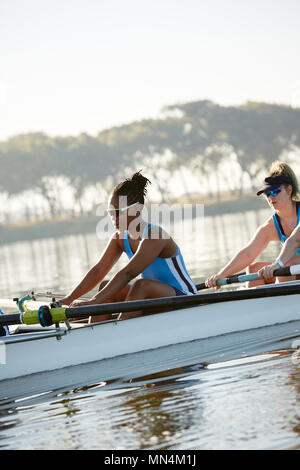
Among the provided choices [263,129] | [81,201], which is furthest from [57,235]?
[263,129]

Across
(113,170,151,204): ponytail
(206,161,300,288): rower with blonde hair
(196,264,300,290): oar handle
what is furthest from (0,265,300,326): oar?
(113,170,151,204): ponytail

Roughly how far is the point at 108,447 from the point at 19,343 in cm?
223

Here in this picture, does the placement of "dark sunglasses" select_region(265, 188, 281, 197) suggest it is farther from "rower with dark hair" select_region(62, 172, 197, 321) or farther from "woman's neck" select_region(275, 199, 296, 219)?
"rower with dark hair" select_region(62, 172, 197, 321)

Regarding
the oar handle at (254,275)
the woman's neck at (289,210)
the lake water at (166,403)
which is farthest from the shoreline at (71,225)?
the lake water at (166,403)

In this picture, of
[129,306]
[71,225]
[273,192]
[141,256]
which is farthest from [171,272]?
[71,225]

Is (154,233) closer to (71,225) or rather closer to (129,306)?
(129,306)

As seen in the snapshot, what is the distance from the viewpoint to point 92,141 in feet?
233

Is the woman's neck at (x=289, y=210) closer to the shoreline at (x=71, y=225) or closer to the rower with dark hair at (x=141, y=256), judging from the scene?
the rower with dark hair at (x=141, y=256)

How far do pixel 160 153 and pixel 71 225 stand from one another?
1133 cm

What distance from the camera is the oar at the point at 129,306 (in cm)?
630

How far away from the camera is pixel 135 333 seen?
22.9 feet

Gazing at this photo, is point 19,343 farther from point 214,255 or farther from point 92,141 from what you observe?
point 92,141

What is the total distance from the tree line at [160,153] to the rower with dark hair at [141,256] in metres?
59.2

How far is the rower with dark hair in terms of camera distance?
6.59m
